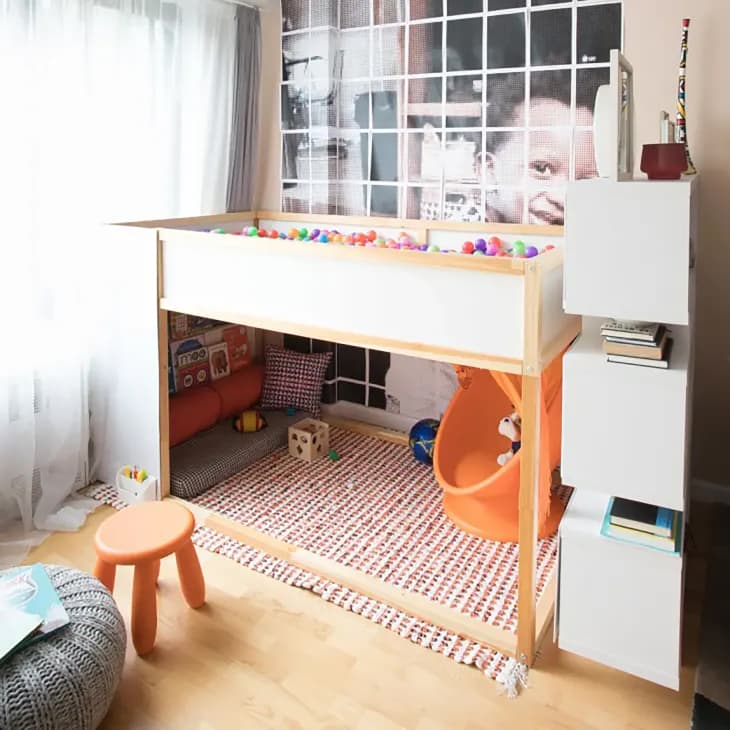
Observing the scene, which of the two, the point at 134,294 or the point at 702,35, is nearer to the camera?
the point at 702,35

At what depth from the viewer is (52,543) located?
2350 millimetres

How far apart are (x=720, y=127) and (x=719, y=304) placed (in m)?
0.58

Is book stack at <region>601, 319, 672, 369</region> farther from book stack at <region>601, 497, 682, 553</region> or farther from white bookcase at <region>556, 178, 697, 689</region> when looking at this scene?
book stack at <region>601, 497, 682, 553</region>

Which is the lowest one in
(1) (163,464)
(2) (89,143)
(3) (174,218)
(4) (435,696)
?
(4) (435,696)

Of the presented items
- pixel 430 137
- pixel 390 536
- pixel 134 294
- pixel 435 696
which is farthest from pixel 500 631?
pixel 430 137

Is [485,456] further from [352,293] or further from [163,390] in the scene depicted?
[163,390]

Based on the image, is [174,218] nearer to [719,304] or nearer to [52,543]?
[52,543]

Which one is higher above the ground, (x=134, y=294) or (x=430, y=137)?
(x=430, y=137)

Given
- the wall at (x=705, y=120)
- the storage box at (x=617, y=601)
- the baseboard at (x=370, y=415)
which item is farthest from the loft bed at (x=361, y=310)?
the baseboard at (x=370, y=415)

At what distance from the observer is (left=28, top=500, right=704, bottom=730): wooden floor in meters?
1.62

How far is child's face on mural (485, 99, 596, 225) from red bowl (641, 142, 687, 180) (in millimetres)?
979

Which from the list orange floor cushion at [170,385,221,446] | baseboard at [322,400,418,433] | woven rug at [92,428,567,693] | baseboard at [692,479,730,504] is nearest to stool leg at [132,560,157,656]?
woven rug at [92,428,567,693]

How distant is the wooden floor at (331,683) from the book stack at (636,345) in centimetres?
82

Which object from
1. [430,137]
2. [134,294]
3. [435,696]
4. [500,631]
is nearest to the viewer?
[435,696]
